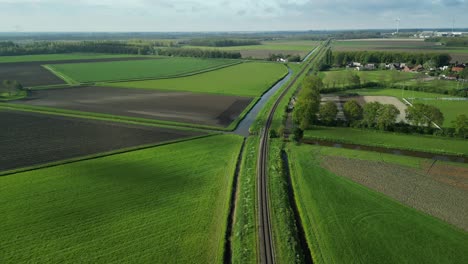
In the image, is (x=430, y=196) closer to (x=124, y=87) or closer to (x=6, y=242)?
(x=6, y=242)

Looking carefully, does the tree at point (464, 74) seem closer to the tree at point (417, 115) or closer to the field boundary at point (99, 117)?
the tree at point (417, 115)

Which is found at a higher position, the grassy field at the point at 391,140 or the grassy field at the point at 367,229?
the grassy field at the point at 391,140

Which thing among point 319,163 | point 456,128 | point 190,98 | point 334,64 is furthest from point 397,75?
point 319,163

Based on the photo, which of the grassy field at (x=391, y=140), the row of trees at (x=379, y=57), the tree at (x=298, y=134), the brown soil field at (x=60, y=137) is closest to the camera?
the brown soil field at (x=60, y=137)

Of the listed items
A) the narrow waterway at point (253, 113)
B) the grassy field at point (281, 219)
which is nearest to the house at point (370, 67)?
the narrow waterway at point (253, 113)

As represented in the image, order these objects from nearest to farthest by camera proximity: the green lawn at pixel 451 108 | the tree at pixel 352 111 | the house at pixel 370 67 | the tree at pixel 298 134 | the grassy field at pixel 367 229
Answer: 1. the grassy field at pixel 367 229
2. the tree at pixel 298 134
3. the tree at pixel 352 111
4. the green lawn at pixel 451 108
5. the house at pixel 370 67

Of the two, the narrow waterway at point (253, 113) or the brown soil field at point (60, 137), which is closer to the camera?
the brown soil field at point (60, 137)
